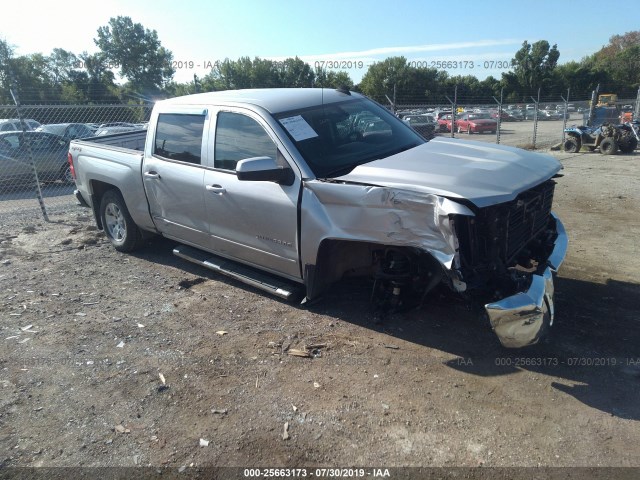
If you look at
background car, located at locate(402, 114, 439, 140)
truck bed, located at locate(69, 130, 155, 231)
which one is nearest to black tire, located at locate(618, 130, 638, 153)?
background car, located at locate(402, 114, 439, 140)

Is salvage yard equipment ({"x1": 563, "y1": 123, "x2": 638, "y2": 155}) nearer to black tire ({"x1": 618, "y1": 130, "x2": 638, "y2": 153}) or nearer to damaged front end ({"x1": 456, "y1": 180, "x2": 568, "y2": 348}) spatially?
black tire ({"x1": 618, "y1": 130, "x2": 638, "y2": 153})

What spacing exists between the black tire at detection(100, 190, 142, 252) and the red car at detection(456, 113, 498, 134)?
27.4 meters

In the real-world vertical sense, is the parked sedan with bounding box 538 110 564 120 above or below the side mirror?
below

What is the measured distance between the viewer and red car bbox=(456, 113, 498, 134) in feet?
101

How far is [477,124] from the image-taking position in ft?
101

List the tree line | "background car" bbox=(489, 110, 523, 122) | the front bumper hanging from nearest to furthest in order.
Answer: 1. the front bumper hanging
2. "background car" bbox=(489, 110, 523, 122)
3. the tree line

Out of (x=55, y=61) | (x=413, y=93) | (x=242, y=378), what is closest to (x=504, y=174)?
(x=242, y=378)

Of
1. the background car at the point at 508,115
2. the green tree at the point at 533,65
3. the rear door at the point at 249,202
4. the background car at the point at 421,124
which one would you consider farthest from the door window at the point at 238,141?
the green tree at the point at 533,65

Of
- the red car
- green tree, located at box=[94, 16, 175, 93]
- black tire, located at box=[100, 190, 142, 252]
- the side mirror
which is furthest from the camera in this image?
green tree, located at box=[94, 16, 175, 93]

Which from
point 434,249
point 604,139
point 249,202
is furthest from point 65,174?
point 604,139

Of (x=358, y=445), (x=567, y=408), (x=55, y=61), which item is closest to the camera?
(x=358, y=445)

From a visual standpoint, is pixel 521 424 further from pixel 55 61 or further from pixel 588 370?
pixel 55 61

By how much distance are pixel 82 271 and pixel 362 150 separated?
390 centimetres

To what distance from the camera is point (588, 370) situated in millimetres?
3414
